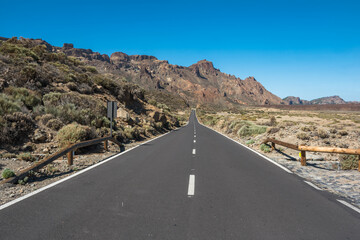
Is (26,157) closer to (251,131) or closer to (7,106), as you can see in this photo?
(7,106)

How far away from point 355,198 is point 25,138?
12005 millimetres

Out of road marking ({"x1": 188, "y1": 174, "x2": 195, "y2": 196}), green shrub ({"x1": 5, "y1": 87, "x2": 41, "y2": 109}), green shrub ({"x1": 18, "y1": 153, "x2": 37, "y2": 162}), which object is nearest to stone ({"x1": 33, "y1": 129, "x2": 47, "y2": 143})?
green shrub ({"x1": 18, "y1": 153, "x2": 37, "y2": 162})

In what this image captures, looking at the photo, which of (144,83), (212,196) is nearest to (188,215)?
(212,196)

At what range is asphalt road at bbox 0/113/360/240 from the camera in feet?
11.7

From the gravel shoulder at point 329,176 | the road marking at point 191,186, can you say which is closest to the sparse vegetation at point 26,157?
the road marking at point 191,186

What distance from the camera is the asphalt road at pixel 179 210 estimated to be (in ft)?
11.7

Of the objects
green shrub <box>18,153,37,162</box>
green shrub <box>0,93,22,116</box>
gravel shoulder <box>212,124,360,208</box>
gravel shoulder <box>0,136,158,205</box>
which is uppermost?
green shrub <box>0,93,22,116</box>

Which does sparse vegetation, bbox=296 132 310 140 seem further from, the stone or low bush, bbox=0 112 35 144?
low bush, bbox=0 112 35 144

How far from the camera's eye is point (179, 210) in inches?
174

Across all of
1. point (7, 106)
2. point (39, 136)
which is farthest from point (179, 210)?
point (7, 106)

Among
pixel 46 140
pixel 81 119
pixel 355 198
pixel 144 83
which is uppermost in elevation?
pixel 144 83

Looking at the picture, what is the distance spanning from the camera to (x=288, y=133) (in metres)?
17.2

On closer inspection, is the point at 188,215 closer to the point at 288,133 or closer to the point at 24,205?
the point at 24,205

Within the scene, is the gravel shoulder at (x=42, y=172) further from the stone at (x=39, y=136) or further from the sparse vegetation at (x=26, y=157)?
the stone at (x=39, y=136)
